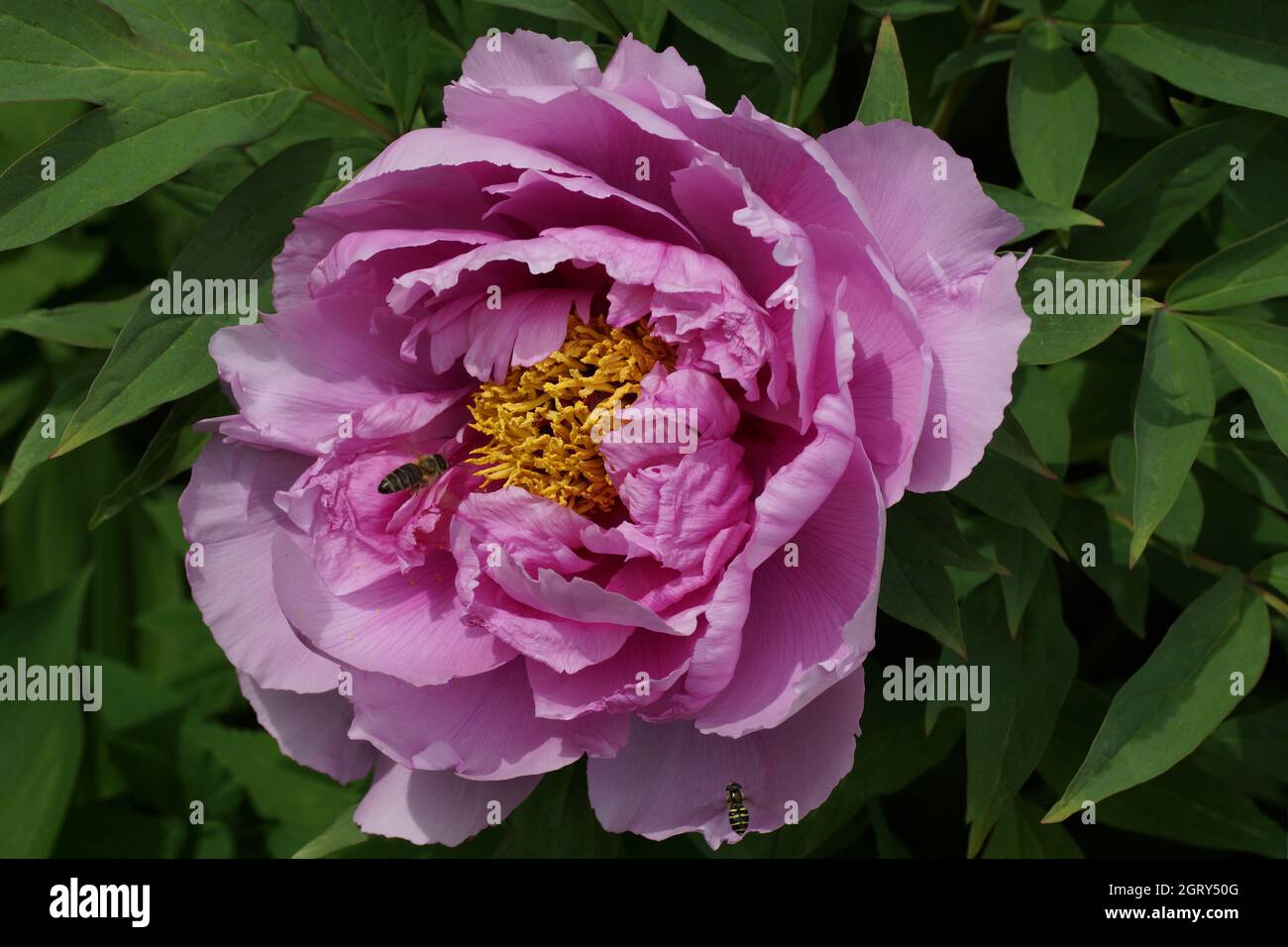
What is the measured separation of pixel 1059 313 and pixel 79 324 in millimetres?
1479

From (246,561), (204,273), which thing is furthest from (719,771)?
(204,273)

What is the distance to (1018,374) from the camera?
174cm

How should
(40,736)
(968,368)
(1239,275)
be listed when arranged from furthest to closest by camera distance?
1. (40,736)
2. (1239,275)
3. (968,368)

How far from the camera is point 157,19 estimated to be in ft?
5.14

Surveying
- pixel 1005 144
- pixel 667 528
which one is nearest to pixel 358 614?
pixel 667 528

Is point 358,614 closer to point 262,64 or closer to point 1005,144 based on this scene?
point 262,64

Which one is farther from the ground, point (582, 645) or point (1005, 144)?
point (1005, 144)

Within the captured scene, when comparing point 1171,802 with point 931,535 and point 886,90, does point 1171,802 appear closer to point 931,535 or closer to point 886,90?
point 931,535

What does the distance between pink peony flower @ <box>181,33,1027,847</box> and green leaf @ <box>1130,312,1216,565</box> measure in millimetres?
352

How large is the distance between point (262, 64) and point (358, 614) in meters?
0.72

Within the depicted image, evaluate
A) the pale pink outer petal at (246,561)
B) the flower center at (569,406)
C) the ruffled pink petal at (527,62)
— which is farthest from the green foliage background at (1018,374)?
the flower center at (569,406)

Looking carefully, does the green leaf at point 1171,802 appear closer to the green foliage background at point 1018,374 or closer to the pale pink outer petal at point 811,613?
the green foliage background at point 1018,374

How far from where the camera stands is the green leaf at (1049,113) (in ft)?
5.36

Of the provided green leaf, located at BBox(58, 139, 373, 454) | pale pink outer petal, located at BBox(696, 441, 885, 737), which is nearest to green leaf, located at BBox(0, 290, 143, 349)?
green leaf, located at BBox(58, 139, 373, 454)
